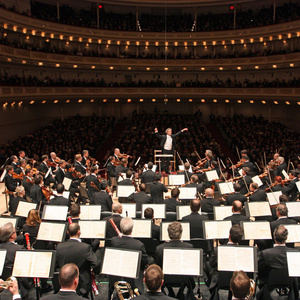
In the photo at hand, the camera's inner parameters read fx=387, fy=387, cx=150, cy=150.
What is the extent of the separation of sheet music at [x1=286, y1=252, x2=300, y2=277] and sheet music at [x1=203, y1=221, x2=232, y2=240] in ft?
6.07

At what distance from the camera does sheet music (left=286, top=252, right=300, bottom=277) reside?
658 cm

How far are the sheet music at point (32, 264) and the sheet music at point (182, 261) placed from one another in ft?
6.75

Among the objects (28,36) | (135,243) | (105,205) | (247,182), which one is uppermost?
(28,36)

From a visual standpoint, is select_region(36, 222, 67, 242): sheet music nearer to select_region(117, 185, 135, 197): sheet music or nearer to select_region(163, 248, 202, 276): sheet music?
select_region(163, 248, 202, 276): sheet music

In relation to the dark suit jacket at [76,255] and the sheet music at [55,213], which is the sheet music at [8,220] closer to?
the sheet music at [55,213]

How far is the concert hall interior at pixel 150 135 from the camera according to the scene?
23.7 ft

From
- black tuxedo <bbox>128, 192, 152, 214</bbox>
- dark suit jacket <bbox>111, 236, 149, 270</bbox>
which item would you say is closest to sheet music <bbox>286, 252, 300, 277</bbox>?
dark suit jacket <bbox>111, 236, 149, 270</bbox>

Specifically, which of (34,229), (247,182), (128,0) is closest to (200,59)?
(128,0)

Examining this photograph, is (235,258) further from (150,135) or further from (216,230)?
(150,135)

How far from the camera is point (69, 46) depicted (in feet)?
132

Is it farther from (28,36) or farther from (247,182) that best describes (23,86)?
(247,182)

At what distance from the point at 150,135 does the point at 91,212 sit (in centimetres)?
1901

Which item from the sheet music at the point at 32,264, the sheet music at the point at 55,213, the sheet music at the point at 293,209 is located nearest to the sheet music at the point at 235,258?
the sheet music at the point at 32,264

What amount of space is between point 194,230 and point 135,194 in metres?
3.32
